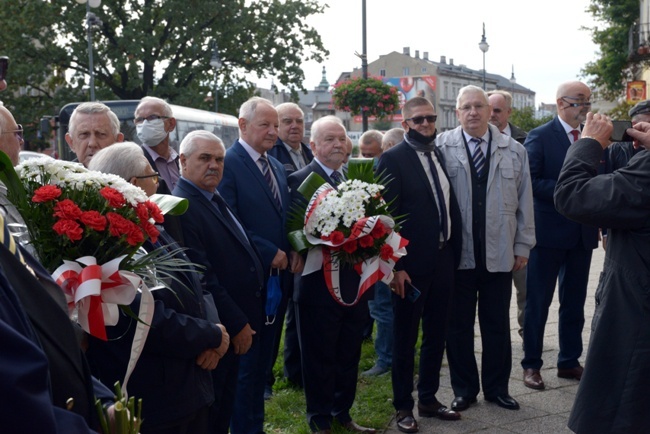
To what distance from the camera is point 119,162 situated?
145 inches

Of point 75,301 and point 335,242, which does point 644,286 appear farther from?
point 75,301

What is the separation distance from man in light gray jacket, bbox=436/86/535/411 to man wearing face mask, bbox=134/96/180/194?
2.01m

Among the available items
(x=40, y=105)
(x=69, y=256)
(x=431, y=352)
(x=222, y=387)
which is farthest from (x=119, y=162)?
(x=40, y=105)

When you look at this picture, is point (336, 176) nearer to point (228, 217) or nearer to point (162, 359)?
point (228, 217)

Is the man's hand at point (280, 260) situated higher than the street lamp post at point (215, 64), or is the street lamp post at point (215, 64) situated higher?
the street lamp post at point (215, 64)

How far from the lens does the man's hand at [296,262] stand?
5.26m

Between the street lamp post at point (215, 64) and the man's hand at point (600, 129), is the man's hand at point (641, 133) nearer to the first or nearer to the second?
the man's hand at point (600, 129)

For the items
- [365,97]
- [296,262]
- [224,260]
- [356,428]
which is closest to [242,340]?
[224,260]

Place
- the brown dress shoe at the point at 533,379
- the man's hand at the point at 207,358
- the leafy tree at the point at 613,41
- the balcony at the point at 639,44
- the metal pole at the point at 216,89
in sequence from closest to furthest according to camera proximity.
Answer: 1. the man's hand at the point at 207,358
2. the brown dress shoe at the point at 533,379
3. the balcony at the point at 639,44
4. the metal pole at the point at 216,89
5. the leafy tree at the point at 613,41

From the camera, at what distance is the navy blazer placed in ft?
17.5

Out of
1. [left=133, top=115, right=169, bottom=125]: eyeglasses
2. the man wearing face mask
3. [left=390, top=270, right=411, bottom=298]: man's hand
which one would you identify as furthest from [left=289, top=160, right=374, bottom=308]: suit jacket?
[left=133, top=115, right=169, bottom=125]: eyeglasses

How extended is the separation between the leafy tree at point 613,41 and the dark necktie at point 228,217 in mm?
35555

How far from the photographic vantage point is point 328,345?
17.1ft

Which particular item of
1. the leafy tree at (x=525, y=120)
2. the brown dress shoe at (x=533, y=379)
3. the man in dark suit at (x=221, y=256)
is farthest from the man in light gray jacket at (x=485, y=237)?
the leafy tree at (x=525, y=120)
